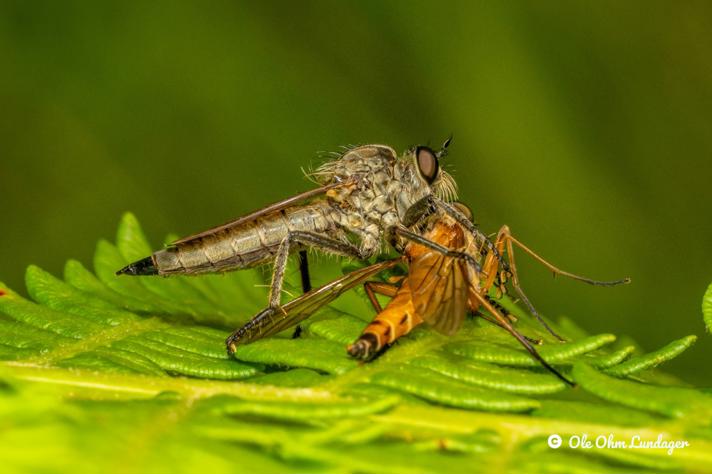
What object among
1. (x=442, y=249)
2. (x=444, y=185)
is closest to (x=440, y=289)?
(x=442, y=249)

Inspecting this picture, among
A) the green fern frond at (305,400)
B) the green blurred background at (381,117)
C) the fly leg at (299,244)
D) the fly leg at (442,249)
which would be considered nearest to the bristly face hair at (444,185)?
the fly leg at (299,244)

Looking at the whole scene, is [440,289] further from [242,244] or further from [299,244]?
[242,244]

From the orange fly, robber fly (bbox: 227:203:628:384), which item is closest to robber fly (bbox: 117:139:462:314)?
the orange fly

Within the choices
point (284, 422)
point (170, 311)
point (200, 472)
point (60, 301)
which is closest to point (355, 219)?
point (170, 311)

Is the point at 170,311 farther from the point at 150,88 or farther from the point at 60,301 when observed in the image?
the point at 150,88

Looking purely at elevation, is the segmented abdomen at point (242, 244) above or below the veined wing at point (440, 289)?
above

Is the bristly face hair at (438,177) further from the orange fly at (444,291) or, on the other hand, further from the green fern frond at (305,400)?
the green fern frond at (305,400)
